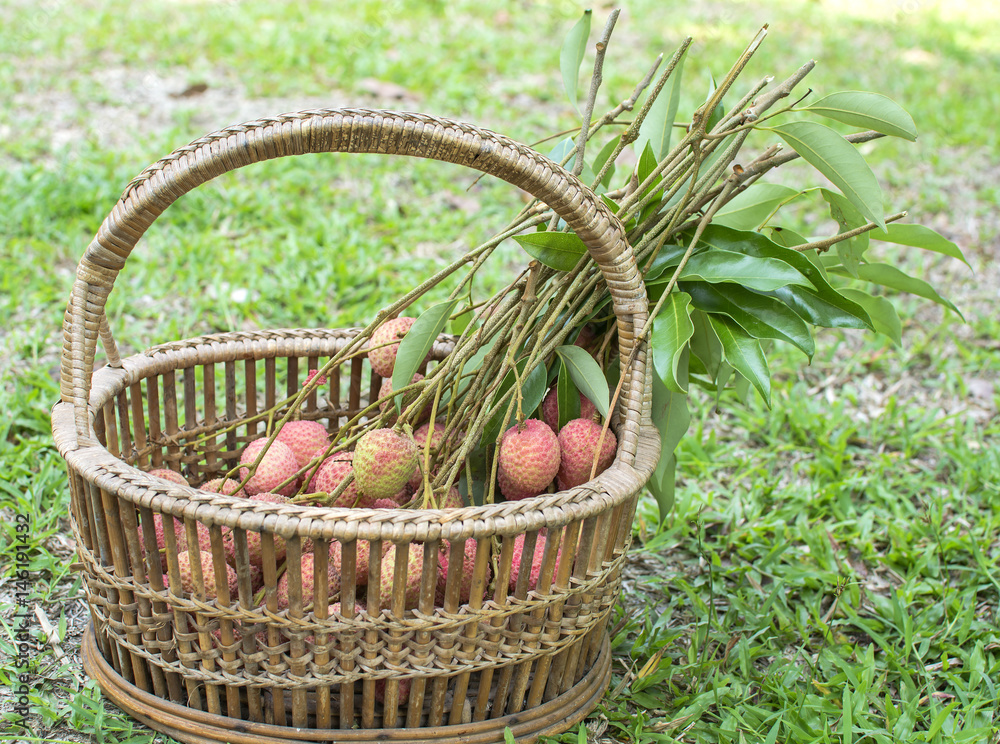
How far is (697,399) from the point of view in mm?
1869

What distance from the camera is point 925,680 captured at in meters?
1.15

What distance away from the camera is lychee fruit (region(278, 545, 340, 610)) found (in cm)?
88

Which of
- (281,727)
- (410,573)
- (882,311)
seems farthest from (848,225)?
(281,727)

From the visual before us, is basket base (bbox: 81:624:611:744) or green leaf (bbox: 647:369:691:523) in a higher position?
green leaf (bbox: 647:369:691:523)

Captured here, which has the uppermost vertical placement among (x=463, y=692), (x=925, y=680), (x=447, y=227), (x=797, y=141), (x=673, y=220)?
(x=797, y=141)

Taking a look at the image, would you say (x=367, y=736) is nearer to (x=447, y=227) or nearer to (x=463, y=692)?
(x=463, y=692)

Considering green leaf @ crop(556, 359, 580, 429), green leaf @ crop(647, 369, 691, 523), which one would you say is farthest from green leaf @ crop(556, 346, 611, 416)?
green leaf @ crop(647, 369, 691, 523)

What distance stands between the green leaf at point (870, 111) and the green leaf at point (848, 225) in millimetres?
110

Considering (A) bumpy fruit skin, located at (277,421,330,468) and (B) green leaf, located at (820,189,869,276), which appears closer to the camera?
(B) green leaf, located at (820,189,869,276)

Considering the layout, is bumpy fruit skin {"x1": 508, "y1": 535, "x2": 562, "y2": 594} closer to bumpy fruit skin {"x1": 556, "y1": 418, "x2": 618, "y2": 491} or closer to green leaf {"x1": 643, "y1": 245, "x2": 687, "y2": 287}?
bumpy fruit skin {"x1": 556, "y1": 418, "x2": 618, "y2": 491}

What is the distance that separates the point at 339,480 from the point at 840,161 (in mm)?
674

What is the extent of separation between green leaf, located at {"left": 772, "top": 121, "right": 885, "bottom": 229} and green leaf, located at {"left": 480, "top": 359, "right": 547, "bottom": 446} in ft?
1.28

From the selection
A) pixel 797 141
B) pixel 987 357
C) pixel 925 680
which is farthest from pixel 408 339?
pixel 987 357

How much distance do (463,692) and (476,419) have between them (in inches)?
12.0
